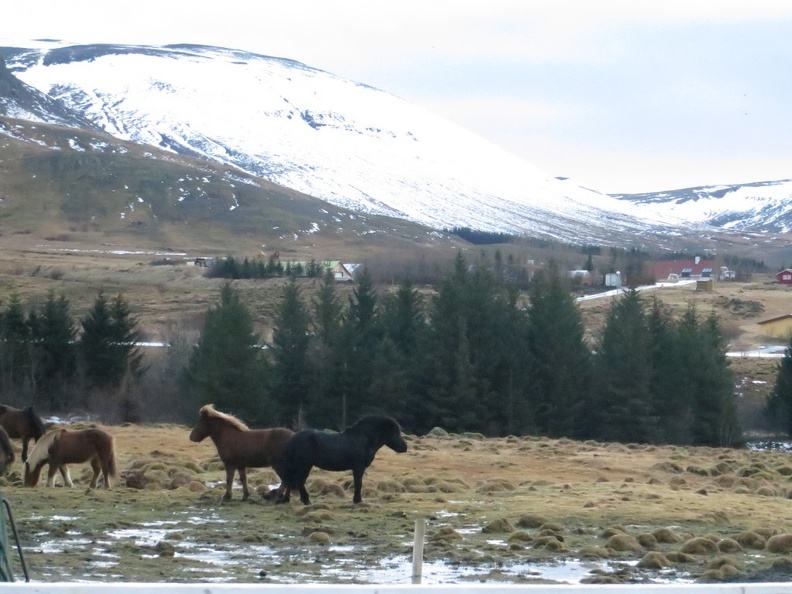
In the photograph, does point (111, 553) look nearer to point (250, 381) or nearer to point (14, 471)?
point (14, 471)

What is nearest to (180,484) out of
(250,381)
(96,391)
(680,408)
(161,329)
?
(250,381)

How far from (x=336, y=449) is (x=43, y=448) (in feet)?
21.0

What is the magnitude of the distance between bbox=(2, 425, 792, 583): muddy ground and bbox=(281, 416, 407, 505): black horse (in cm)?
54

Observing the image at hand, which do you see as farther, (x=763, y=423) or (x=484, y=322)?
(x=763, y=423)

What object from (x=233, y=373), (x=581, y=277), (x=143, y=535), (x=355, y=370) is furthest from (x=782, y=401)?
(x=581, y=277)

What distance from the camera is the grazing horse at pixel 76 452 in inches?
900

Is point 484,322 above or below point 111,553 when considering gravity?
above

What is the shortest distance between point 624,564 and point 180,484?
11.4 meters

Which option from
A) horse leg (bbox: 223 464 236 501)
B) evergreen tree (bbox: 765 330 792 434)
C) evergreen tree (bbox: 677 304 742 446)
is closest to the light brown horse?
horse leg (bbox: 223 464 236 501)

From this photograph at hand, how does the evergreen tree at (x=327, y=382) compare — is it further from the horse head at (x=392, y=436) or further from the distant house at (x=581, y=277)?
the distant house at (x=581, y=277)

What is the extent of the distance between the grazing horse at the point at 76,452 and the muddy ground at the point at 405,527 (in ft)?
1.89

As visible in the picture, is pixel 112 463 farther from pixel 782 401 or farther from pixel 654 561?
pixel 782 401

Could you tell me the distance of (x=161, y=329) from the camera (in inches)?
3701

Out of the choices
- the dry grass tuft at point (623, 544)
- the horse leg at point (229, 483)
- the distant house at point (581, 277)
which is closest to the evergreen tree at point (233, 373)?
the horse leg at point (229, 483)
